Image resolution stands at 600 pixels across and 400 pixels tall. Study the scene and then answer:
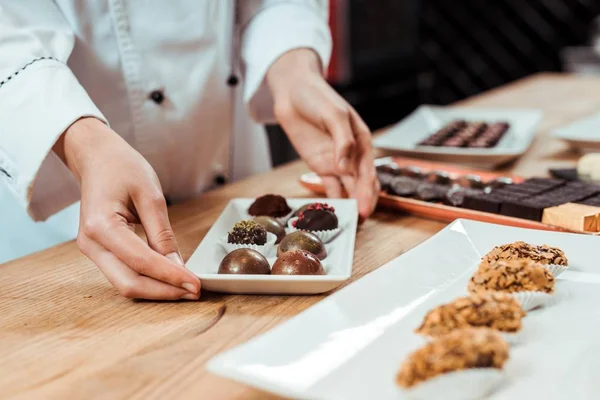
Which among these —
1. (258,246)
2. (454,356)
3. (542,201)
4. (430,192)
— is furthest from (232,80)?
(454,356)

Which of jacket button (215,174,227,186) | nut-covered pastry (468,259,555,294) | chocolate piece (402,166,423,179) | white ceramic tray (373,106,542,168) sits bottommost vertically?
jacket button (215,174,227,186)

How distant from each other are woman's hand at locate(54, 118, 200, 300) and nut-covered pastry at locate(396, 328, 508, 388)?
1.23ft

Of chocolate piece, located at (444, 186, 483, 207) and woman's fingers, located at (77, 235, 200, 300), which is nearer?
woman's fingers, located at (77, 235, 200, 300)

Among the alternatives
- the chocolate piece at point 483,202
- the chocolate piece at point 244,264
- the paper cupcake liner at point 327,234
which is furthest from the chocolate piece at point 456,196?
the chocolate piece at point 244,264

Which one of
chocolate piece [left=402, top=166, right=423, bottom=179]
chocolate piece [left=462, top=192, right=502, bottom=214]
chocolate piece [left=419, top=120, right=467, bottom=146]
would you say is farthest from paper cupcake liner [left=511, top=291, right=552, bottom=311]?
chocolate piece [left=419, top=120, right=467, bottom=146]

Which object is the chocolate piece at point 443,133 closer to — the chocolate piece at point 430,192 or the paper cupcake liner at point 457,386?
the chocolate piece at point 430,192

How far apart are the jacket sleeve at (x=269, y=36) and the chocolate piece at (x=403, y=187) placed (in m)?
0.41

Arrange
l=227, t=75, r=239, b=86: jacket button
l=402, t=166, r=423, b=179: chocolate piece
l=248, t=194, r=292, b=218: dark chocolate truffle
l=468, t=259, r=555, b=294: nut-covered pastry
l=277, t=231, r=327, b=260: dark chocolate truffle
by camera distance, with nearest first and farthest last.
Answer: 1. l=468, t=259, r=555, b=294: nut-covered pastry
2. l=277, t=231, r=327, b=260: dark chocolate truffle
3. l=248, t=194, r=292, b=218: dark chocolate truffle
4. l=402, t=166, r=423, b=179: chocolate piece
5. l=227, t=75, r=239, b=86: jacket button

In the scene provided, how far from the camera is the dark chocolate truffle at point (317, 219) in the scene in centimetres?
117

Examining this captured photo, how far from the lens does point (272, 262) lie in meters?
1.10

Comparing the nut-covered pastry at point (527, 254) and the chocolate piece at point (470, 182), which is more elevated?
the nut-covered pastry at point (527, 254)

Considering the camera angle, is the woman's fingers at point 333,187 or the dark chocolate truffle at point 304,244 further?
the woman's fingers at point 333,187

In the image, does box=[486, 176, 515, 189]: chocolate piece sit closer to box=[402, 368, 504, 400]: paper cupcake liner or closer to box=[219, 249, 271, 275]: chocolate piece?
box=[219, 249, 271, 275]: chocolate piece

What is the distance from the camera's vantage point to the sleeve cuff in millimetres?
1092
